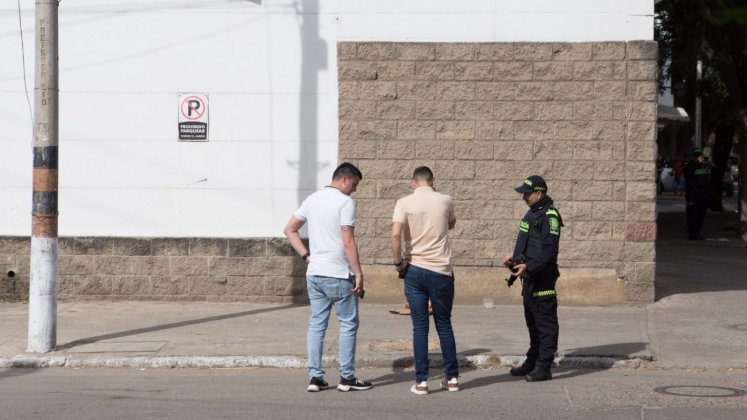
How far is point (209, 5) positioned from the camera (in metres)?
12.4

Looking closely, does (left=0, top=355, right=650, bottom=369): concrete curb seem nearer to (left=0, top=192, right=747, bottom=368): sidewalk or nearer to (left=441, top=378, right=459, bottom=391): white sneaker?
(left=0, top=192, right=747, bottom=368): sidewalk

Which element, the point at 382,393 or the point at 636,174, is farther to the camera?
the point at 636,174

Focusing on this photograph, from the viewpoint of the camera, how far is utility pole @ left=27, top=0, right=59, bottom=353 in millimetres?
9398

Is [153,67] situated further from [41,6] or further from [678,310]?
[678,310]

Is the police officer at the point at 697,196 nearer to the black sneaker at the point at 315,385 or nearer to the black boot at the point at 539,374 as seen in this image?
the black boot at the point at 539,374

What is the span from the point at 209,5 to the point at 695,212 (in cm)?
1208

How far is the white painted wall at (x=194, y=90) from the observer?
40.5 feet

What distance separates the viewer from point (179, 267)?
489 inches

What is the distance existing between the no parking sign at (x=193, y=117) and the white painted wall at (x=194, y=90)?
0.28ft

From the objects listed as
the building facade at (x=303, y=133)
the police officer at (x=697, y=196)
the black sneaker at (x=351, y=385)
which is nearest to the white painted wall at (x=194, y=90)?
the building facade at (x=303, y=133)

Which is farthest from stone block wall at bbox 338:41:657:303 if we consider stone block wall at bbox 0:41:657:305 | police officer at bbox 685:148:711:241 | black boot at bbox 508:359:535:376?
police officer at bbox 685:148:711:241

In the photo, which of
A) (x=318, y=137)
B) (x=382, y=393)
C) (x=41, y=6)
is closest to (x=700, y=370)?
(x=382, y=393)

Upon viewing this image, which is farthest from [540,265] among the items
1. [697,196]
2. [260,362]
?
[697,196]

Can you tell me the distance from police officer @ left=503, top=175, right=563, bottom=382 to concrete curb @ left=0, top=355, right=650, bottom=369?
725 mm
